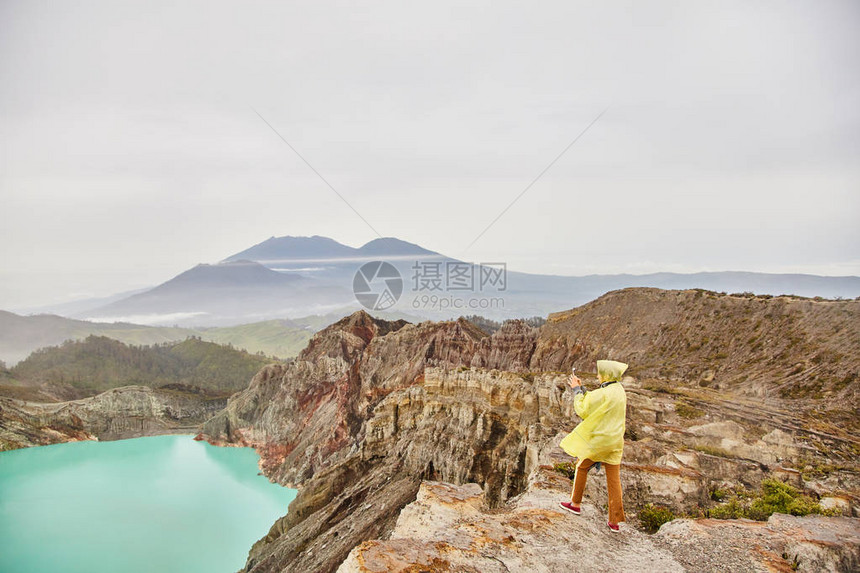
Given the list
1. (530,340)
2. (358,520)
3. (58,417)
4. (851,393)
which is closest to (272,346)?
(58,417)

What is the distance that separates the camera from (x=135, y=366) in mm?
88625

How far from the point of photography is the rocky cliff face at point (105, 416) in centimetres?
5272

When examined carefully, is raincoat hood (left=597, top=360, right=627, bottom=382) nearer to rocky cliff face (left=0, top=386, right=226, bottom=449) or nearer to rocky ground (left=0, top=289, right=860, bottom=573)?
rocky ground (left=0, top=289, right=860, bottom=573)

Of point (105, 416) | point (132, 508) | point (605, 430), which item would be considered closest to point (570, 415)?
point (605, 430)

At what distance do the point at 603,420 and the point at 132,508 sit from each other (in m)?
41.2

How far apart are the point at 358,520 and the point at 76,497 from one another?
105 feet

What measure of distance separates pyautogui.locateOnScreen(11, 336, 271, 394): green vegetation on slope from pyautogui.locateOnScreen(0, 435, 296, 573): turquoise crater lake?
28.9 metres

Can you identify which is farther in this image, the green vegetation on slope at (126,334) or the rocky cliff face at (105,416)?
the green vegetation on slope at (126,334)

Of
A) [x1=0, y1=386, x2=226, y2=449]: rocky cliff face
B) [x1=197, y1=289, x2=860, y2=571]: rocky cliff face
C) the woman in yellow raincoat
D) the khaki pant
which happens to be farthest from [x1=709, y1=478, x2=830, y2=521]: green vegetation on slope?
[x1=0, y1=386, x2=226, y2=449]: rocky cliff face

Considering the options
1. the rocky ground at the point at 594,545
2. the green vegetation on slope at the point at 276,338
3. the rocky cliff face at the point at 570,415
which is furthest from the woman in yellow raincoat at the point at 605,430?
the green vegetation on slope at the point at 276,338

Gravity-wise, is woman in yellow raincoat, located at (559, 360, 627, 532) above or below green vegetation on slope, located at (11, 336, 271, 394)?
above

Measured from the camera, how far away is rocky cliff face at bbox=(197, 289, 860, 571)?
1129 cm
